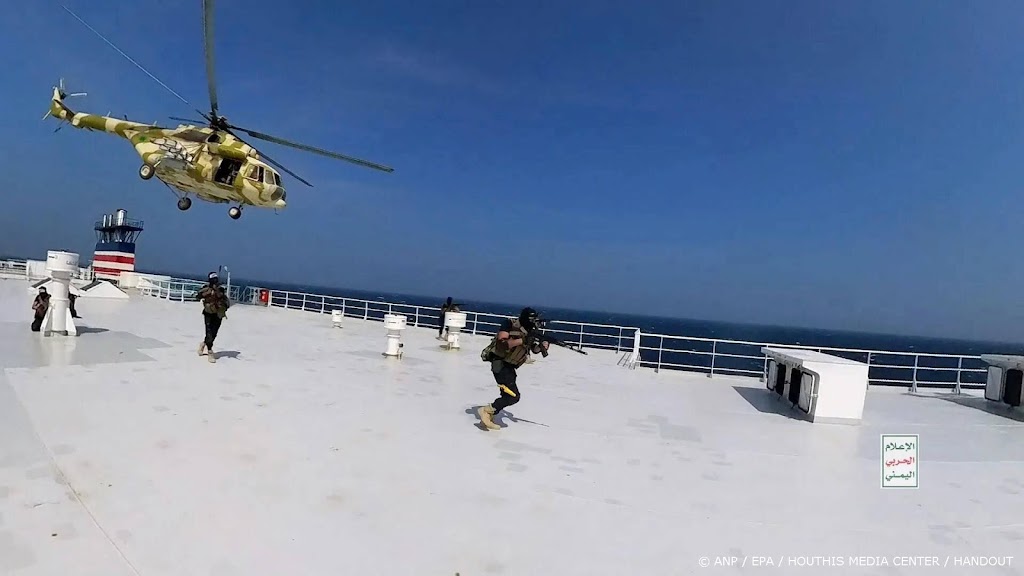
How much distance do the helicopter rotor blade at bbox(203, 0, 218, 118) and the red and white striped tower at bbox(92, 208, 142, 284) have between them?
20929 mm

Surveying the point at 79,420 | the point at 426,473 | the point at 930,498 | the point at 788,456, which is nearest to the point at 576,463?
the point at 426,473

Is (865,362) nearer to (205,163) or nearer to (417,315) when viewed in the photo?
(417,315)

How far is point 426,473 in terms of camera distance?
4645 millimetres

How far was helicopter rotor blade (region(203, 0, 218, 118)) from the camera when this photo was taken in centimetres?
1254

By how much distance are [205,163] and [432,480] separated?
1674 centimetres

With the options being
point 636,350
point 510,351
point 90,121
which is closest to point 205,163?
point 90,121

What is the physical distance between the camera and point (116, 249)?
3231 cm

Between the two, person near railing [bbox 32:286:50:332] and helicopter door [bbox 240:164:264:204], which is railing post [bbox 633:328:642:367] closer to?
person near railing [bbox 32:286:50:332]

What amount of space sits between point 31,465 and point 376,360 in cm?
702

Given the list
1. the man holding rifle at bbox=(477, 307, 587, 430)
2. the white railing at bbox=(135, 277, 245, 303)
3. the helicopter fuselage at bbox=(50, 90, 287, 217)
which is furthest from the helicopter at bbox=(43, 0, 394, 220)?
the man holding rifle at bbox=(477, 307, 587, 430)

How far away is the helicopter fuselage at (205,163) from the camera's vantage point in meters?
17.2

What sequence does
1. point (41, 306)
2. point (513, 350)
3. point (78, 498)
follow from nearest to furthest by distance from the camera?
point (78, 498) < point (513, 350) < point (41, 306)

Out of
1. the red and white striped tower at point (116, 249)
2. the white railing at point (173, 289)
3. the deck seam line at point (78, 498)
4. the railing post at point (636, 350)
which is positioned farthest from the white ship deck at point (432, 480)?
the red and white striped tower at point (116, 249)

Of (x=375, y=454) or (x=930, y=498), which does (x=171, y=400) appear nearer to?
(x=375, y=454)
